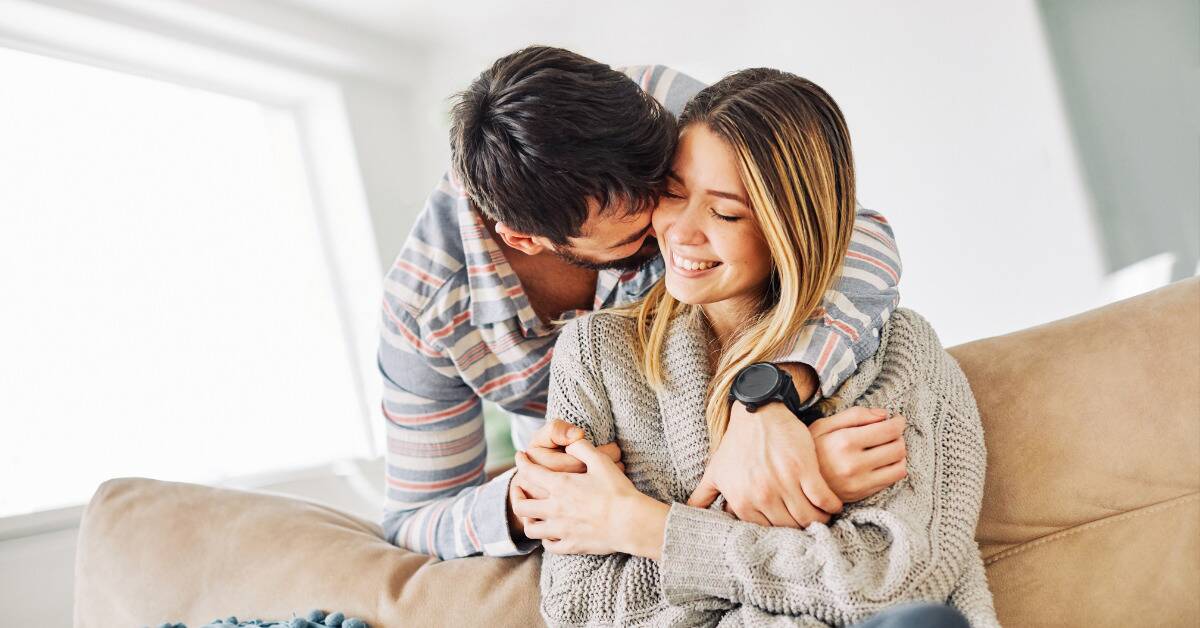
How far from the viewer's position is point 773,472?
102cm

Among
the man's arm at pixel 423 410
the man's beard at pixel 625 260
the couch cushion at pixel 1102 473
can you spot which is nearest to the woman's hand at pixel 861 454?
the couch cushion at pixel 1102 473

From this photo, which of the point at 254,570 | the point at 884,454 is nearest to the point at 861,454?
the point at 884,454

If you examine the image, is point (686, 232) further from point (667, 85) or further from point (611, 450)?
point (667, 85)

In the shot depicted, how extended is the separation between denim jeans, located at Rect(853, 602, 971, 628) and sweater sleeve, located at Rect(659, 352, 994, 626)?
12 centimetres

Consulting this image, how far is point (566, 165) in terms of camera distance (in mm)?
1209

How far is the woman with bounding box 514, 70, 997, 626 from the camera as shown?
998 millimetres

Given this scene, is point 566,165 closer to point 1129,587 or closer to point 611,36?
point 1129,587

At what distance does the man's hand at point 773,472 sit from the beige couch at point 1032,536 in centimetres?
30

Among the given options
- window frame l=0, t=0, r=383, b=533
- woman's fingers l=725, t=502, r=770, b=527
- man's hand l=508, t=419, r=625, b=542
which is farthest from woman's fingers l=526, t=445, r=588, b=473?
window frame l=0, t=0, r=383, b=533

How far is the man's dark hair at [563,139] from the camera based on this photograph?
120 centimetres

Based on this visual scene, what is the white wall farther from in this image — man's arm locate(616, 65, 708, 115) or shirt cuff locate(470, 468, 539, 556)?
shirt cuff locate(470, 468, 539, 556)

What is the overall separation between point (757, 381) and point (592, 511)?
263mm

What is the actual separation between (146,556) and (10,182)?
63.9 inches

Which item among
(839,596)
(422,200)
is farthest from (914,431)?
(422,200)
